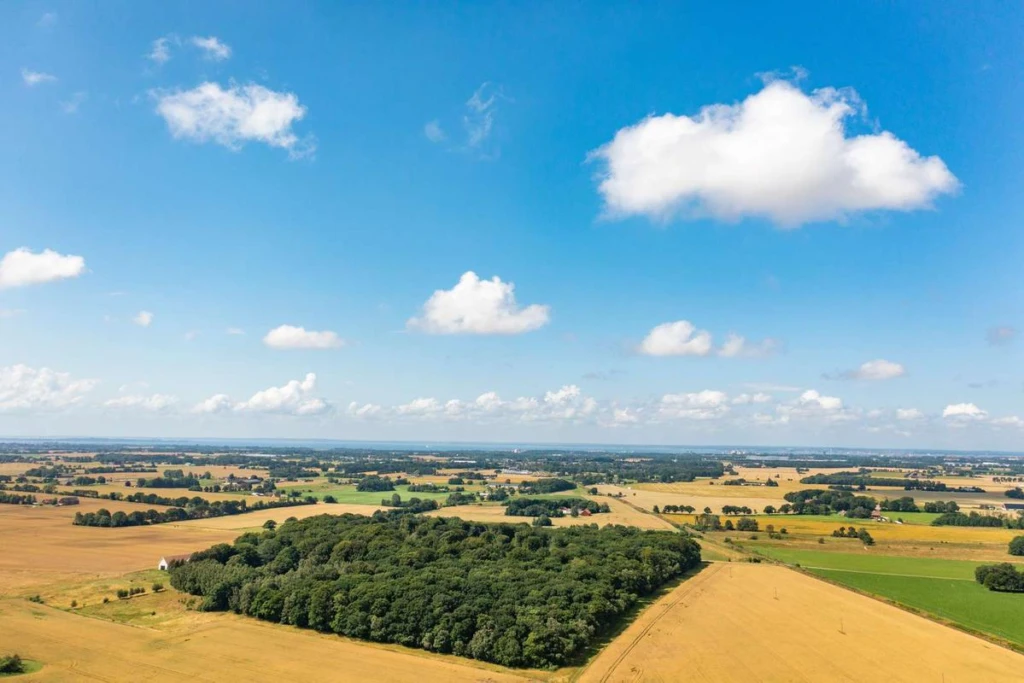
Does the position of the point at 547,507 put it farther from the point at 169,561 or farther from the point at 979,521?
the point at 979,521

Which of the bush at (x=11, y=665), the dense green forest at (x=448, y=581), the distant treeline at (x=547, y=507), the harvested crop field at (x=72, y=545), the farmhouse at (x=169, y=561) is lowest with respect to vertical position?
the distant treeline at (x=547, y=507)

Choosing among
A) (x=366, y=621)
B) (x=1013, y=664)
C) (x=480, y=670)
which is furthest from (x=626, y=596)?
(x=1013, y=664)

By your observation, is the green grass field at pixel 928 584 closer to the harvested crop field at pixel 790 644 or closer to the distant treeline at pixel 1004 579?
the distant treeline at pixel 1004 579

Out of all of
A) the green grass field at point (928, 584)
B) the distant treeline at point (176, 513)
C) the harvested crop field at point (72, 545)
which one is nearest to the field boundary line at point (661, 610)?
the green grass field at point (928, 584)

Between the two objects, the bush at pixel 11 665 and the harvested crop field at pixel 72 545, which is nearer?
the bush at pixel 11 665

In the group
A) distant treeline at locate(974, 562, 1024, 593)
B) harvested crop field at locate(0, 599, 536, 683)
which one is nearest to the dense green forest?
harvested crop field at locate(0, 599, 536, 683)

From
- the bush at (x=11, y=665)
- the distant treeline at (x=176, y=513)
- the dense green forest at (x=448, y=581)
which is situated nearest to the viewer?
the bush at (x=11, y=665)

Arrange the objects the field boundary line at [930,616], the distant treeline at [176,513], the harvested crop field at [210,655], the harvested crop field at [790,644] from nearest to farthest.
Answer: the harvested crop field at [210,655] < the harvested crop field at [790,644] < the field boundary line at [930,616] < the distant treeline at [176,513]
